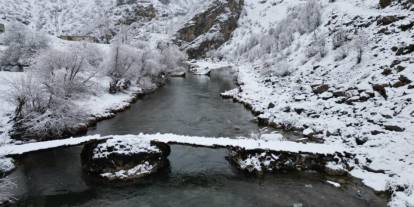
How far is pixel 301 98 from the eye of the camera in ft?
98.4

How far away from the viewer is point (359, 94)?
958 inches

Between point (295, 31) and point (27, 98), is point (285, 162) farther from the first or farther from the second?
point (295, 31)

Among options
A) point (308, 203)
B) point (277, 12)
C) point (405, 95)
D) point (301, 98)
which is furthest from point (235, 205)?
point (277, 12)

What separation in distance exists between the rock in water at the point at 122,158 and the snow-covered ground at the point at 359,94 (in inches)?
494

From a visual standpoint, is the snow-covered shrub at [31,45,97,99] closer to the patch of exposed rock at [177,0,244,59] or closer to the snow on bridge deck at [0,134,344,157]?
the snow on bridge deck at [0,134,344,157]

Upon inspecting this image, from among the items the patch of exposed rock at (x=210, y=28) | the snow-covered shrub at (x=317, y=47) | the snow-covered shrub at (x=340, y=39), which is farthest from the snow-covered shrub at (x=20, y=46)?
the patch of exposed rock at (x=210, y=28)

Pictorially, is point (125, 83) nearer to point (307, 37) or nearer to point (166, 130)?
point (166, 130)

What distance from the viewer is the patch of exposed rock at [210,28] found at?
126 m

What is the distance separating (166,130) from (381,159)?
16.9 meters

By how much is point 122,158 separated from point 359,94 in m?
19.8

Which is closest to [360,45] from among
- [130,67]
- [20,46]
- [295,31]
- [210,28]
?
[130,67]

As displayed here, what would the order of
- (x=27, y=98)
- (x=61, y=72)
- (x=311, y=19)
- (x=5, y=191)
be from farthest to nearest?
(x=311, y=19) → (x=61, y=72) → (x=27, y=98) → (x=5, y=191)

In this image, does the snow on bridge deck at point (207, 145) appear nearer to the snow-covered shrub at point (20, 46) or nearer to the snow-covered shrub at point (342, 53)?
the snow-covered shrub at point (342, 53)

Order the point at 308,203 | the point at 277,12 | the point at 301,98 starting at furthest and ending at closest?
the point at 277,12 < the point at 301,98 < the point at 308,203
